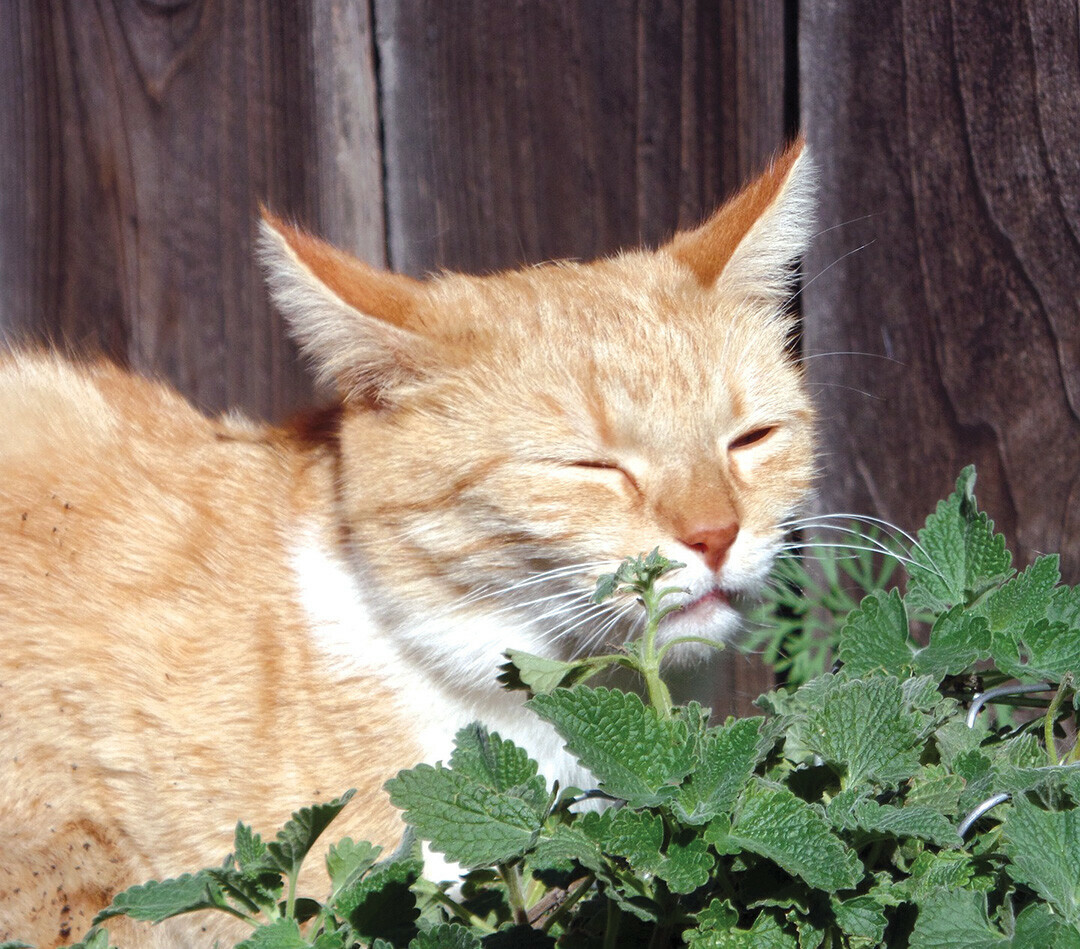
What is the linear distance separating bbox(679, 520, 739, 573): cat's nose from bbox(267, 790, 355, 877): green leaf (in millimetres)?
911

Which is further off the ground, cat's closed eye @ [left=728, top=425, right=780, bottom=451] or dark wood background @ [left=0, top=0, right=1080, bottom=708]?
dark wood background @ [left=0, top=0, right=1080, bottom=708]

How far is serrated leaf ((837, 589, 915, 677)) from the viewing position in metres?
0.92

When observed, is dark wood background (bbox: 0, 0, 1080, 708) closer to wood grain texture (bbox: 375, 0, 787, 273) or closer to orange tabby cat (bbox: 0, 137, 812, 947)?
wood grain texture (bbox: 375, 0, 787, 273)

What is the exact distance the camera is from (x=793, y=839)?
669 millimetres

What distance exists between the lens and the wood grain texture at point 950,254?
1985mm

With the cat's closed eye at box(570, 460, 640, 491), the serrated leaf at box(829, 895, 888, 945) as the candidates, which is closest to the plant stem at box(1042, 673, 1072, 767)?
the serrated leaf at box(829, 895, 888, 945)

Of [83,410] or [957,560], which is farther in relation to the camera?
[83,410]

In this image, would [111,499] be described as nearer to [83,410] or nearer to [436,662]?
[83,410]

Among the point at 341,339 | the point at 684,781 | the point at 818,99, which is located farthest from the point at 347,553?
the point at 818,99

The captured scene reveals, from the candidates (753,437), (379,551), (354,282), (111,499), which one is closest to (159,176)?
(111,499)

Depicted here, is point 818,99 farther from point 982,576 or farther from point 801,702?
point 801,702

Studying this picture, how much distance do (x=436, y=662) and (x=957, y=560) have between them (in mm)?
976

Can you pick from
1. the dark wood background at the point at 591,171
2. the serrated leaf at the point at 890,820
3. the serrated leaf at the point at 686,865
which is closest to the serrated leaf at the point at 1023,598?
the serrated leaf at the point at 890,820

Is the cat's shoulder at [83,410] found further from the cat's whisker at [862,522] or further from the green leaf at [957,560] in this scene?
the green leaf at [957,560]
